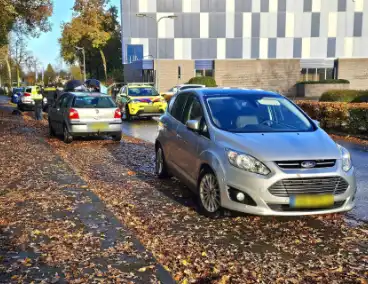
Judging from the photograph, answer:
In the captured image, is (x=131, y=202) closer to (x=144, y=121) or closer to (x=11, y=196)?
(x=11, y=196)

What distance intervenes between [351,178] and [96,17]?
187 feet

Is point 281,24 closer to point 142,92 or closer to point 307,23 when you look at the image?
point 307,23

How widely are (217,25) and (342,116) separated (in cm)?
3844

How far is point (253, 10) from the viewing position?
166ft

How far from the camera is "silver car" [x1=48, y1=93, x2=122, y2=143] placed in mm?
12324

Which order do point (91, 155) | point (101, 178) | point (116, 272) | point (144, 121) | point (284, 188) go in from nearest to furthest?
1. point (116, 272)
2. point (284, 188)
3. point (101, 178)
4. point (91, 155)
5. point (144, 121)

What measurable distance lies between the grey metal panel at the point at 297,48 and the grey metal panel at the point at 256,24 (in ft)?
14.6

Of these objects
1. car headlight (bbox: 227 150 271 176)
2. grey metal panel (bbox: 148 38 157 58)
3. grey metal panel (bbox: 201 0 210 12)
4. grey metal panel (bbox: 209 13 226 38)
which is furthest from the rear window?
grey metal panel (bbox: 201 0 210 12)

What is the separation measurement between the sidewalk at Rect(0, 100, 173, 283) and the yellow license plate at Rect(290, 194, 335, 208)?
5.47 feet

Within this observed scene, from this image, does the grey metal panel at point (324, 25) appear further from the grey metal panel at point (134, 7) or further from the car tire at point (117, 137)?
the car tire at point (117, 137)

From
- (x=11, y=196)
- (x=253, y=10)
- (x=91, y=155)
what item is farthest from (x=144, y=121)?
(x=253, y=10)

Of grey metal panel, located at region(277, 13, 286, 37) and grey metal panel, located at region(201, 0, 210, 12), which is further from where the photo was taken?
grey metal panel, located at region(277, 13, 286, 37)

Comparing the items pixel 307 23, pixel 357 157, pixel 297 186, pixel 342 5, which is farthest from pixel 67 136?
pixel 342 5

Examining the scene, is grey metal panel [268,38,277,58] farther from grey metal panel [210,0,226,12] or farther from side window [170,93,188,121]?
side window [170,93,188,121]
